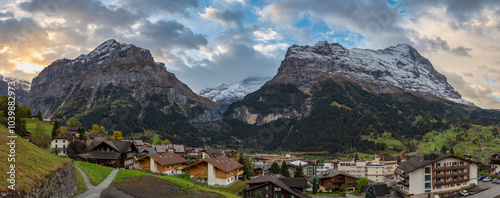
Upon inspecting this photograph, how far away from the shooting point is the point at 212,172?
70.6m

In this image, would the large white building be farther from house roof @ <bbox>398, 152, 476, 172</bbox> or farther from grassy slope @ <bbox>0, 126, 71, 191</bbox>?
grassy slope @ <bbox>0, 126, 71, 191</bbox>

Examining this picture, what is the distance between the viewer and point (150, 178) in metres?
49.2

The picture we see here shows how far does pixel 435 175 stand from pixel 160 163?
67.2 metres

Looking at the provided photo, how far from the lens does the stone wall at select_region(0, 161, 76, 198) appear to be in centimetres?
2023

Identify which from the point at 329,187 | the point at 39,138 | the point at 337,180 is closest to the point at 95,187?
the point at 39,138

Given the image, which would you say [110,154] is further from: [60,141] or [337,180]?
[337,180]

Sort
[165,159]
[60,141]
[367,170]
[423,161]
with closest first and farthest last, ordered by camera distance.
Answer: [165,159], [423,161], [60,141], [367,170]

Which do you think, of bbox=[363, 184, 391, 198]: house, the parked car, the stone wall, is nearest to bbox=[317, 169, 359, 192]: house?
bbox=[363, 184, 391, 198]: house

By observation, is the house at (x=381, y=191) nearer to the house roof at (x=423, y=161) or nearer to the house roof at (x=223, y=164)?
the house roof at (x=423, y=161)

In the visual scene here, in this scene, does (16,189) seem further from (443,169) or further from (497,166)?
(497,166)

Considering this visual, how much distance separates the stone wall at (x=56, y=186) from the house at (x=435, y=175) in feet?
246

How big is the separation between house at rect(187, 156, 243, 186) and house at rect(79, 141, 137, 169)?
50.6 ft

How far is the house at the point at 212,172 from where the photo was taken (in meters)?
70.4

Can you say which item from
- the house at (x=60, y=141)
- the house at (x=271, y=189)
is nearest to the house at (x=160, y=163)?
the house at (x=271, y=189)
